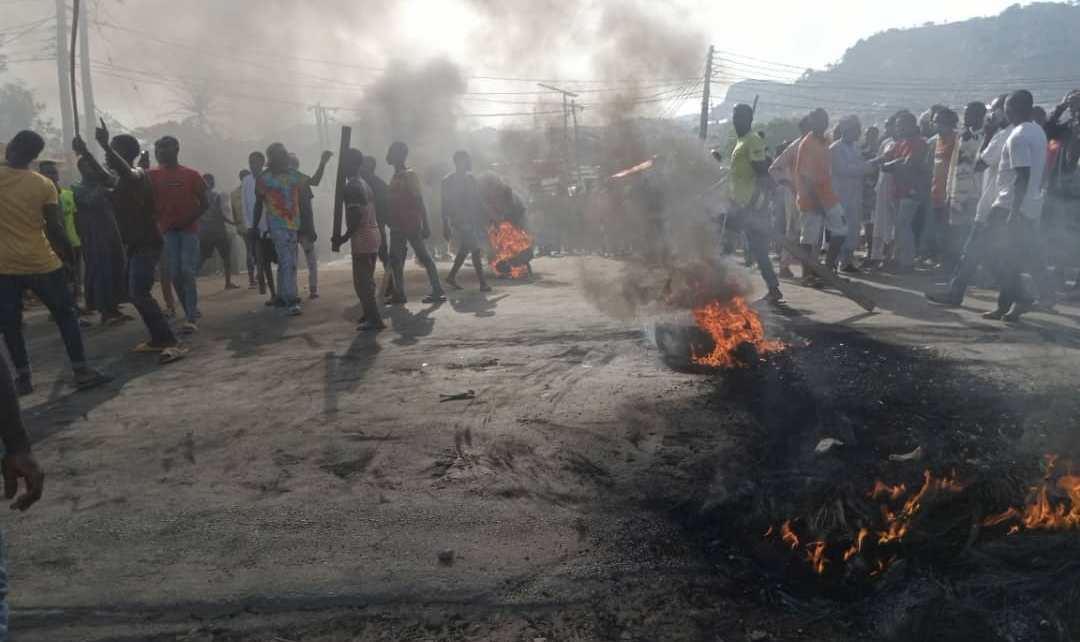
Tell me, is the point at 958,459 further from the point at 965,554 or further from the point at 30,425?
the point at 30,425

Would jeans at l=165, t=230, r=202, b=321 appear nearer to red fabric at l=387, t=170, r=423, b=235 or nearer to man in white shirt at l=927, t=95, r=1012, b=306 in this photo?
red fabric at l=387, t=170, r=423, b=235

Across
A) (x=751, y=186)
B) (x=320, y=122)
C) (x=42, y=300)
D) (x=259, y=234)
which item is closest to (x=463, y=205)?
(x=259, y=234)

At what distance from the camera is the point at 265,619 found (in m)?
2.68

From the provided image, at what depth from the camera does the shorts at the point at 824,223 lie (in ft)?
27.3

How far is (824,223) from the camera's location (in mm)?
8617

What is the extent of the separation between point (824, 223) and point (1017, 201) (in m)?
2.58

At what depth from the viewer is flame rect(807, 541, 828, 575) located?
2.87 m

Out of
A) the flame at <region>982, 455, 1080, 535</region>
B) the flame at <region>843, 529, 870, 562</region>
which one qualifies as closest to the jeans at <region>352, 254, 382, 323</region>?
the flame at <region>843, 529, 870, 562</region>

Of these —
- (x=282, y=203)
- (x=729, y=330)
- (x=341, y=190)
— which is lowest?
(x=729, y=330)

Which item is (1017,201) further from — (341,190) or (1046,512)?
(341,190)

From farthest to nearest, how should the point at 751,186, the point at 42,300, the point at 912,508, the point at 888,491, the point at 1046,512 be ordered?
the point at 751,186
the point at 42,300
the point at 888,491
the point at 912,508
the point at 1046,512

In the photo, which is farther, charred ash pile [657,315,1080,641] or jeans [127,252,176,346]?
jeans [127,252,176,346]

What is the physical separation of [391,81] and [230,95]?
21.7 feet

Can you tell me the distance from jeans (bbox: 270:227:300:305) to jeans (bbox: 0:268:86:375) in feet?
8.25
